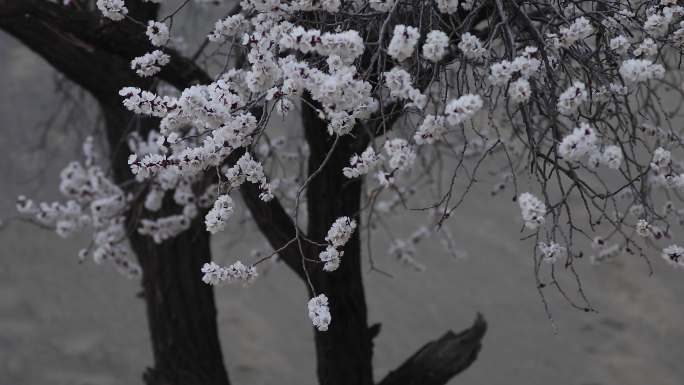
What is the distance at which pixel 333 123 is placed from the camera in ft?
5.29

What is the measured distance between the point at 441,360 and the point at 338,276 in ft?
1.73

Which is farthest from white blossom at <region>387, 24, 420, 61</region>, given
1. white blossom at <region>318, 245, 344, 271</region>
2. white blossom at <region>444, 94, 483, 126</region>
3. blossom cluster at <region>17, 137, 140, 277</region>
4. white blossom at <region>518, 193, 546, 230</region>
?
blossom cluster at <region>17, 137, 140, 277</region>

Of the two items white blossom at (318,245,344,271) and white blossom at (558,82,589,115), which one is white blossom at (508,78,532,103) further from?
white blossom at (318,245,344,271)

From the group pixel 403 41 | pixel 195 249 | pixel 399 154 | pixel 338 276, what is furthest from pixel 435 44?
pixel 195 249

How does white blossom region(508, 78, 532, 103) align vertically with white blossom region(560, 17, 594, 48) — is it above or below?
below

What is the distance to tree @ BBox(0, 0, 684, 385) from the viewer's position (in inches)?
62.5

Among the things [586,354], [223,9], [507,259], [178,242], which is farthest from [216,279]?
[223,9]

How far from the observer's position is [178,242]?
125 inches

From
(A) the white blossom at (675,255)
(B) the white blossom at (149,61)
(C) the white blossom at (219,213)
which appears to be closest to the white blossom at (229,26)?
(B) the white blossom at (149,61)

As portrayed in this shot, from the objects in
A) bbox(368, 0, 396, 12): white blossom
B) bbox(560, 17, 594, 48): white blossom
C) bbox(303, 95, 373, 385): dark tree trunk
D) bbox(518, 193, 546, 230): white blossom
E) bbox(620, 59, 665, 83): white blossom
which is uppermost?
bbox(303, 95, 373, 385): dark tree trunk

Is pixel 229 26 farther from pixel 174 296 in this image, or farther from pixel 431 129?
pixel 174 296

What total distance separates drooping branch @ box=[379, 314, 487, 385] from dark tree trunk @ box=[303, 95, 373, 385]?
0.13 m

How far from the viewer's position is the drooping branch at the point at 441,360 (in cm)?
317

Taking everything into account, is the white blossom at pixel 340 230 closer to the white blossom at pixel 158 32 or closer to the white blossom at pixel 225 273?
the white blossom at pixel 225 273
